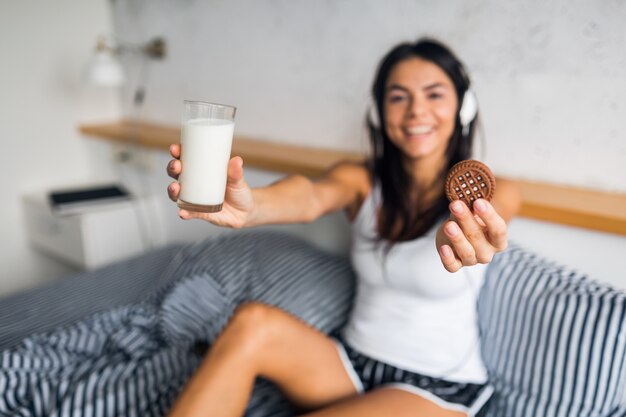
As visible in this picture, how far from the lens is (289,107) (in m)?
1.92

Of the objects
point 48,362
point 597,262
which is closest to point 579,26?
point 597,262

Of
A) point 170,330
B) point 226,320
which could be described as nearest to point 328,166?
point 226,320

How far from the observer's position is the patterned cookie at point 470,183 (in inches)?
30.6

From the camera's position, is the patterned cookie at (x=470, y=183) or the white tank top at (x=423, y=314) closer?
the patterned cookie at (x=470, y=183)

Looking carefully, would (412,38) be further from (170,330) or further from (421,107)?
(170,330)

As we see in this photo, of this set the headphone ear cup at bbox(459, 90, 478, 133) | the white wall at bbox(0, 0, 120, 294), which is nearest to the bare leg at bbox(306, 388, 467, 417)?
the headphone ear cup at bbox(459, 90, 478, 133)

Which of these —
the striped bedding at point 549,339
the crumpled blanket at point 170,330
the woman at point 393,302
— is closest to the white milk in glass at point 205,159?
the woman at point 393,302

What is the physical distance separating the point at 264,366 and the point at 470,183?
57 centimetres

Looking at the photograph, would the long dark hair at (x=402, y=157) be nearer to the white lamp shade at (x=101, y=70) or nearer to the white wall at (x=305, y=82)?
the white wall at (x=305, y=82)

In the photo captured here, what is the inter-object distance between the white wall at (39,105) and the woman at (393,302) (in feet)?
5.61

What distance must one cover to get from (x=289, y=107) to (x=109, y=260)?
1.02 meters

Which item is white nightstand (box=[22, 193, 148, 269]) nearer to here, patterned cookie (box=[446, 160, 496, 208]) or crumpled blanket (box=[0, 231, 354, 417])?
crumpled blanket (box=[0, 231, 354, 417])

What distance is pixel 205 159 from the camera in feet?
2.47

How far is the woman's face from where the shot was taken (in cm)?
117
